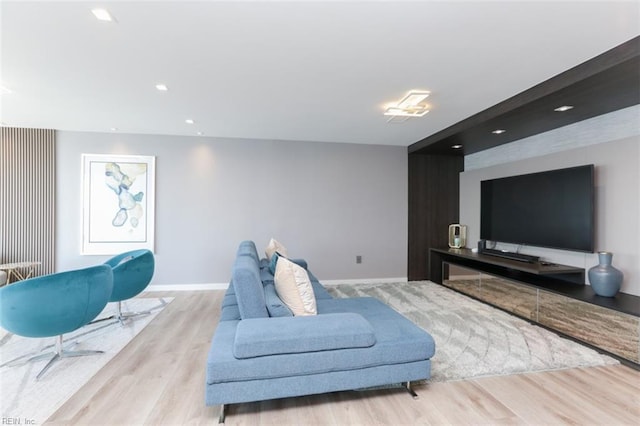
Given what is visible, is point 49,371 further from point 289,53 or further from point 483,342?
point 483,342

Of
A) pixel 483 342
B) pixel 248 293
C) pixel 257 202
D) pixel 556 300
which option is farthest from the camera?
pixel 257 202

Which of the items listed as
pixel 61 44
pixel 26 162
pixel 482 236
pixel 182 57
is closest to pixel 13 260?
pixel 26 162

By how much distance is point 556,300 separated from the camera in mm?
3061

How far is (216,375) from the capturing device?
1.74 meters

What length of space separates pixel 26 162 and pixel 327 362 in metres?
5.51

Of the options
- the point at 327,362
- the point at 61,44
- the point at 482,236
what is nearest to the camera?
the point at 327,362

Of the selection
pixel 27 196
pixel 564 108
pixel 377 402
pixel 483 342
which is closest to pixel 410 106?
pixel 564 108

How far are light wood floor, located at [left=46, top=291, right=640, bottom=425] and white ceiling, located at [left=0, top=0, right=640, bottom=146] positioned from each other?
249 centimetres

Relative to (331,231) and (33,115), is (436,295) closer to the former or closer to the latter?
(331,231)

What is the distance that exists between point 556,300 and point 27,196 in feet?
23.4

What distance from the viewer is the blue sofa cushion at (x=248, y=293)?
2070 millimetres

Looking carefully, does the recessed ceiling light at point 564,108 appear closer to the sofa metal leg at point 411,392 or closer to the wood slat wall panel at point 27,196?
the sofa metal leg at point 411,392

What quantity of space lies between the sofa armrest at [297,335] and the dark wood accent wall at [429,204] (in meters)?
3.85

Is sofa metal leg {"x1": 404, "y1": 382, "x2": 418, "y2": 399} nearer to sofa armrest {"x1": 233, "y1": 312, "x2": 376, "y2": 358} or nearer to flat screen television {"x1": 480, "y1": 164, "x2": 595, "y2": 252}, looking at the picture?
sofa armrest {"x1": 233, "y1": 312, "x2": 376, "y2": 358}
